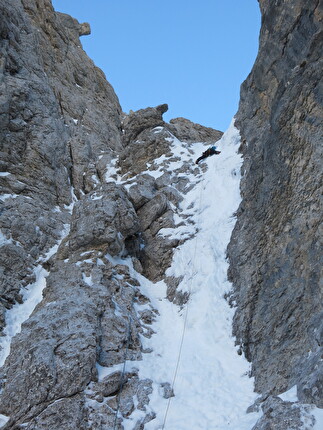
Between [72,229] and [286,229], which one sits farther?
[72,229]

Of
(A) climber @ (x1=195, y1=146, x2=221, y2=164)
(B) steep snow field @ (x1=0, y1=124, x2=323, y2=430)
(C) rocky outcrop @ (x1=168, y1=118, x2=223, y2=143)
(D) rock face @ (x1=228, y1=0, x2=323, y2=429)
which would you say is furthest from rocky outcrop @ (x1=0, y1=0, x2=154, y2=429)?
(A) climber @ (x1=195, y1=146, x2=221, y2=164)

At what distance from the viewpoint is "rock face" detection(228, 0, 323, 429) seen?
11.9 metres

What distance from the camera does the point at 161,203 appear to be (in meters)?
23.0

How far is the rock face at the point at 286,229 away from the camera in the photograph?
1186 cm

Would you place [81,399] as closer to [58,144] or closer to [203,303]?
[203,303]

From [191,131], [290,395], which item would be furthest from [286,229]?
[191,131]

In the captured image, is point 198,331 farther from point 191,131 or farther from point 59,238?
point 191,131

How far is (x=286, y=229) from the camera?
47.2 ft

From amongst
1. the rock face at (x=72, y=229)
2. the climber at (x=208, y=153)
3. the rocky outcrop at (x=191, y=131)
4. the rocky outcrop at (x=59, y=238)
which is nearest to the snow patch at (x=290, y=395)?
the rock face at (x=72, y=229)

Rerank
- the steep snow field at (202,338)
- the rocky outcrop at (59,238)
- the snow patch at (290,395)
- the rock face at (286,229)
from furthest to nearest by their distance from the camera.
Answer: the rocky outcrop at (59,238) → the steep snow field at (202,338) → the rock face at (286,229) → the snow patch at (290,395)

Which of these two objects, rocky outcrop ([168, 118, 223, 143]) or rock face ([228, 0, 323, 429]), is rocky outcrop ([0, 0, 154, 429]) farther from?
rocky outcrop ([168, 118, 223, 143])

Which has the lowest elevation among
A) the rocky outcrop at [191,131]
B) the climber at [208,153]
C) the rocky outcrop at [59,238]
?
the rocky outcrop at [59,238]

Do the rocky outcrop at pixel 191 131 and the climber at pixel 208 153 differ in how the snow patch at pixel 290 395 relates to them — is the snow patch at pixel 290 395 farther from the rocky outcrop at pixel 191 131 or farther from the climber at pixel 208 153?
the rocky outcrop at pixel 191 131

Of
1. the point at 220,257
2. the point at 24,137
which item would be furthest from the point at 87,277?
the point at 24,137
